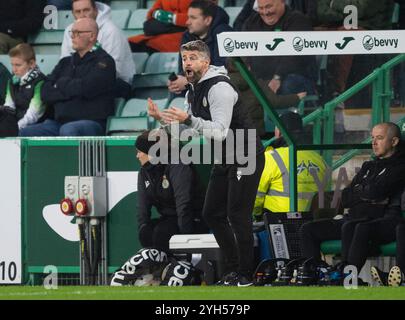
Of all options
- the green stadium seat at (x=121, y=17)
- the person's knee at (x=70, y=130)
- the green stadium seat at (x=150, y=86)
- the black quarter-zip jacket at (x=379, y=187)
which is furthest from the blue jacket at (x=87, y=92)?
the black quarter-zip jacket at (x=379, y=187)

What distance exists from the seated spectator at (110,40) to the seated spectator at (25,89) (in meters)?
0.53

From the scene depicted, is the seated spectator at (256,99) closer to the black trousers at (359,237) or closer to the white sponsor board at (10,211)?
the black trousers at (359,237)

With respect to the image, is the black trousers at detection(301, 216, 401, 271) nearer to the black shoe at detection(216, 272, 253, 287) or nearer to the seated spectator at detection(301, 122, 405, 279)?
the seated spectator at detection(301, 122, 405, 279)

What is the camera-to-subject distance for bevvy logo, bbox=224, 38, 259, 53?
11625 millimetres

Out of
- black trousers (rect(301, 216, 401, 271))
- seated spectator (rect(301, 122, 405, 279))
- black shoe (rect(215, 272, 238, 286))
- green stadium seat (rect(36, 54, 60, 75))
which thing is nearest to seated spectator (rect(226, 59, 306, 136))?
seated spectator (rect(301, 122, 405, 279))

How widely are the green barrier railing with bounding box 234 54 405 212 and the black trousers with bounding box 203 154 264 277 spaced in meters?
1.13

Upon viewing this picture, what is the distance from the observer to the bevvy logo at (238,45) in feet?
38.1

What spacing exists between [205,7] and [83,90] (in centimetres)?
150

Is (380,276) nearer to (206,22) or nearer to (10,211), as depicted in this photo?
(10,211)

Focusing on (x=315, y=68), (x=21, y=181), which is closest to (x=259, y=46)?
(x=315, y=68)

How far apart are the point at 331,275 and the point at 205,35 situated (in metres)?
4.27

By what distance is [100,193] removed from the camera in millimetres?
12547

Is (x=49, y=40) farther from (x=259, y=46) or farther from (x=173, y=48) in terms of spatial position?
(x=259, y=46)

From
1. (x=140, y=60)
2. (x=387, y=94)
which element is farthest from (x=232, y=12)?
(x=387, y=94)
